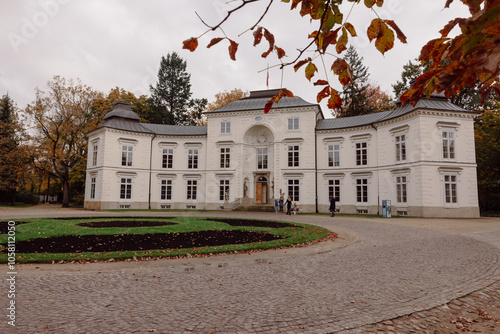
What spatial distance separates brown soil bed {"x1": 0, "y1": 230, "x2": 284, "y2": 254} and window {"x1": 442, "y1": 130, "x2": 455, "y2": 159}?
20.5 m

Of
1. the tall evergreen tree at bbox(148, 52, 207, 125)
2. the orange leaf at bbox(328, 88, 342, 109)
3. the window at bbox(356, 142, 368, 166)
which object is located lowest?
the orange leaf at bbox(328, 88, 342, 109)

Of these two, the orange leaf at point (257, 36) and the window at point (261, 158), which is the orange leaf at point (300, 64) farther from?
the window at point (261, 158)

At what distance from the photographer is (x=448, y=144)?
2448 centimetres

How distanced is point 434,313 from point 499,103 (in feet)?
104

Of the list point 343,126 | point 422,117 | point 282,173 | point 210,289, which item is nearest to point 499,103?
point 422,117

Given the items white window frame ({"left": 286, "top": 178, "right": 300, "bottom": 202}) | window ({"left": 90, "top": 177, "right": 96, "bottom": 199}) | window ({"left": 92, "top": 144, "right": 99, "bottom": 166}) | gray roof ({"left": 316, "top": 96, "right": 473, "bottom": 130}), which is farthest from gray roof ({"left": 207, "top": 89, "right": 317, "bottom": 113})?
window ({"left": 90, "top": 177, "right": 96, "bottom": 199})

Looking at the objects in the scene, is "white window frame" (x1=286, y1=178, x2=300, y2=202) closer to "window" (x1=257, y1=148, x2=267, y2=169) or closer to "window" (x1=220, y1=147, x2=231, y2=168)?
"window" (x1=257, y1=148, x2=267, y2=169)

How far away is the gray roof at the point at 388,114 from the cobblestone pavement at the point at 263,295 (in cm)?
2057

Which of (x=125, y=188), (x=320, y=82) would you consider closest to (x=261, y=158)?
(x=125, y=188)

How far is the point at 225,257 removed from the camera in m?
7.93

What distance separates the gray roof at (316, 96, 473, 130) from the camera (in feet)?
81.4

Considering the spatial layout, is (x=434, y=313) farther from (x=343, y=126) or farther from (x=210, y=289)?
(x=343, y=126)

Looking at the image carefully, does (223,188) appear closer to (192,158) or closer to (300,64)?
(192,158)

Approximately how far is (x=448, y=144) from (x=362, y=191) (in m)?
8.33
